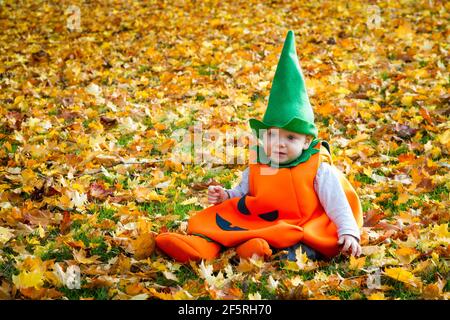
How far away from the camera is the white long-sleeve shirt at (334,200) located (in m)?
2.65

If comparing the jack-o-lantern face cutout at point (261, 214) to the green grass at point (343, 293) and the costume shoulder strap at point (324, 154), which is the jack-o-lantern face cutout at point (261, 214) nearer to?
the costume shoulder strap at point (324, 154)

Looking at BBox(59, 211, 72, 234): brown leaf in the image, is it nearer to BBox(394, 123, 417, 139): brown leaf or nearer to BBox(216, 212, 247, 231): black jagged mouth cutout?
BBox(216, 212, 247, 231): black jagged mouth cutout

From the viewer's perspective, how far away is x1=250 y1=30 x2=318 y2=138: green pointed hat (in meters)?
2.71

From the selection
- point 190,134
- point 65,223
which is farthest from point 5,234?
point 190,134

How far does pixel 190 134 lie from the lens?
190 inches

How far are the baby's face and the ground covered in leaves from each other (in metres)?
0.55

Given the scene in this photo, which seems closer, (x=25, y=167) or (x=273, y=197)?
(x=273, y=197)

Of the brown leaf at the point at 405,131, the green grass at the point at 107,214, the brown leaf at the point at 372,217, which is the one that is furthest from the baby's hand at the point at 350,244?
the brown leaf at the point at 405,131

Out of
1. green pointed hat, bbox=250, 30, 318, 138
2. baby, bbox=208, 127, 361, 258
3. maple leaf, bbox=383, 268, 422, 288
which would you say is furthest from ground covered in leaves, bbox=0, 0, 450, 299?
green pointed hat, bbox=250, 30, 318, 138

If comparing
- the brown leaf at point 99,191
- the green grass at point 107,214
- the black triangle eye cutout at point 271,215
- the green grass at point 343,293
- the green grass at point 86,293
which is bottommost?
the green grass at point 86,293

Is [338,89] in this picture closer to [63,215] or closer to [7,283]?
[63,215]

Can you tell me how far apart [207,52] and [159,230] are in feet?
15.5

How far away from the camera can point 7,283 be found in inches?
96.7
